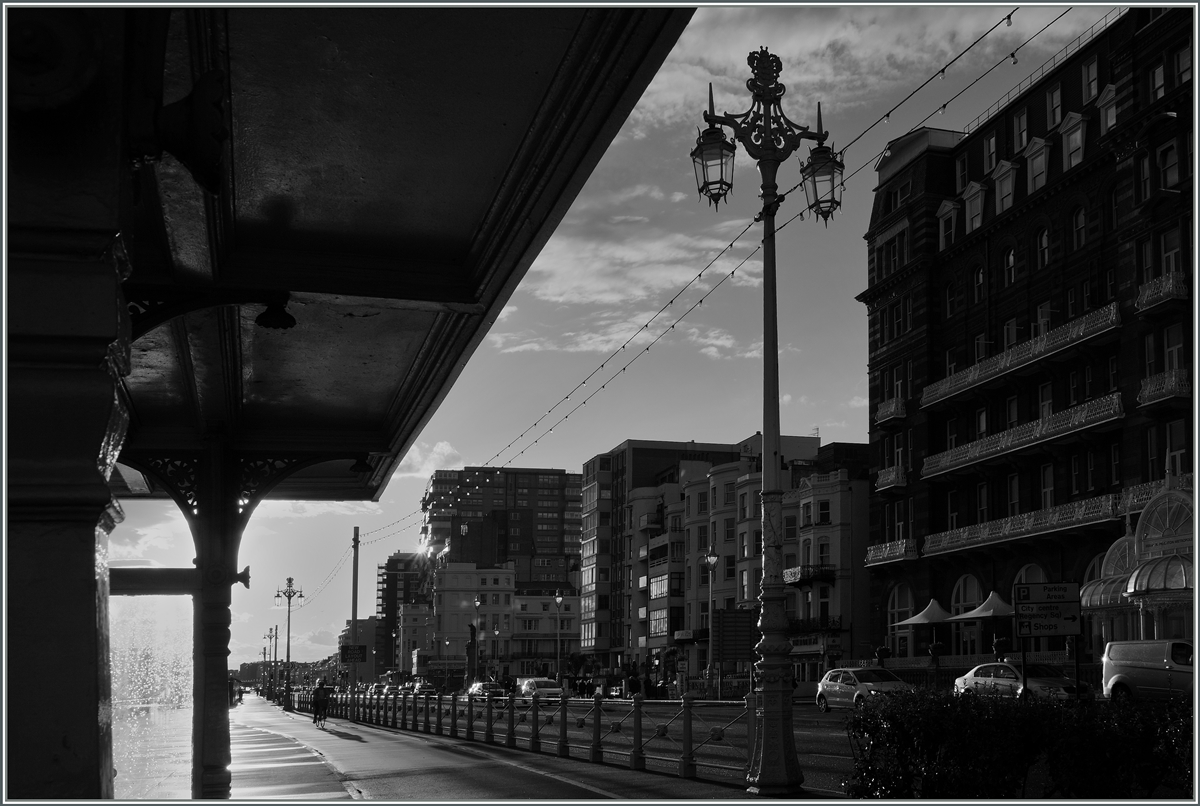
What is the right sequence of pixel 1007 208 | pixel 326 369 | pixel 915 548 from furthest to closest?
pixel 915 548
pixel 1007 208
pixel 326 369

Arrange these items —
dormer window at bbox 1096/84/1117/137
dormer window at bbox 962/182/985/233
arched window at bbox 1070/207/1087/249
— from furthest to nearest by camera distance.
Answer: dormer window at bbox 962/182/985/233 → arched window at bbox 1070/207/1087/249 → dormer window at bbox 1096/84/1117/137

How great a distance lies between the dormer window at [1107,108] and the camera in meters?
48.1

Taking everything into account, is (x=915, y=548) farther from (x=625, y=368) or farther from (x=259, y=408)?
(x=259, y=408)

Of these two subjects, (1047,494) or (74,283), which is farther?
(1047,494)

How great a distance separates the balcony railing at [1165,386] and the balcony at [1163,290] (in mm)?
2457

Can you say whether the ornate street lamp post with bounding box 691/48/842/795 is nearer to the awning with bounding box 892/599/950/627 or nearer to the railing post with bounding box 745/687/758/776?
the railing post with bounding box 745/687/758/776

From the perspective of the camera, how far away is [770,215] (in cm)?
1625

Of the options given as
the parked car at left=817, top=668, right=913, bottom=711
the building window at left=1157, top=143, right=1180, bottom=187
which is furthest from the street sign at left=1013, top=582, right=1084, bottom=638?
the building window at left=1157, top=143, right=1180, bottom=187

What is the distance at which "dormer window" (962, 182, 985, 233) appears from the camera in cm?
5838

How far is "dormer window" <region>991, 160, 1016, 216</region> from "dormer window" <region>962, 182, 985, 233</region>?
107cm

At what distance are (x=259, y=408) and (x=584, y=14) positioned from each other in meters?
8.46

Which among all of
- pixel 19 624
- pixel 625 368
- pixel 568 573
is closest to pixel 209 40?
pixel 19 624

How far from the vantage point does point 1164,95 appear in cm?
4422

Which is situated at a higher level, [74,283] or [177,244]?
[177,244]
